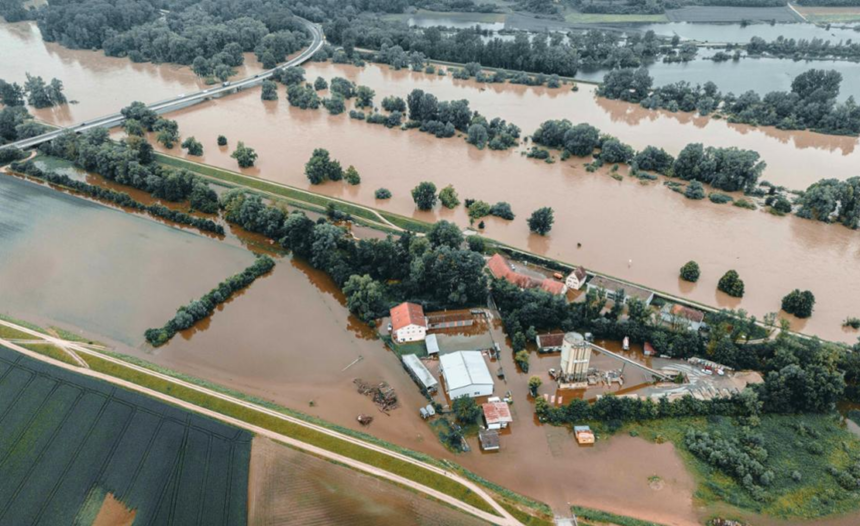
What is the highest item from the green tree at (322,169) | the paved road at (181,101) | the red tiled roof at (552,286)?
the paved road at (181,101)

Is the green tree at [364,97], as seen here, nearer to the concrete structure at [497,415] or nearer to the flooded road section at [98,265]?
the flooded road section at [98,265]

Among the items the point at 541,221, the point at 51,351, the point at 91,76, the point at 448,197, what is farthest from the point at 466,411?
the point at 91,76

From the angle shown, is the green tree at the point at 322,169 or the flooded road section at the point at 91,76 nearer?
the green tree at the point at 322,169

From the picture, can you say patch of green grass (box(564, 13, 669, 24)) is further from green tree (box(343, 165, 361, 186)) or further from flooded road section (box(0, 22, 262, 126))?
green tree (box(343, 165, 361, 186))

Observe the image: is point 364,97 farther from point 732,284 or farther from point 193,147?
point 732,284

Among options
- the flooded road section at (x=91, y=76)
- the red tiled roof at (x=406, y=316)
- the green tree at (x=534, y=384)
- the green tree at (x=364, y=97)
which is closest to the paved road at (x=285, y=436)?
the green tree at (x=534, y=384)

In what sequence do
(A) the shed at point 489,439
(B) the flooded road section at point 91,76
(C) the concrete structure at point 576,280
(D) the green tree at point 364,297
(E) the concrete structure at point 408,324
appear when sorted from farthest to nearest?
1. (B) the flooded road section at point 91,76
2. (C) the concrete structure at point 576,280
3. (D) the green tree at point 364,297
4. (E) the concrete structure at point 408,324
5. (A) the shed at point 489,439
